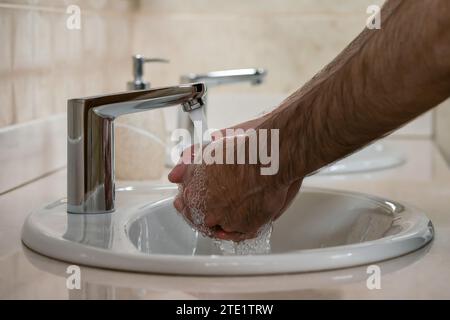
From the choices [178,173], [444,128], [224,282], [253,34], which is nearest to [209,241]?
[178,173]

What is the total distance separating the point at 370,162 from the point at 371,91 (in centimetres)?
61

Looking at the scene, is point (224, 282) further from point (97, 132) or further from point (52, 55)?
point (52, 55)

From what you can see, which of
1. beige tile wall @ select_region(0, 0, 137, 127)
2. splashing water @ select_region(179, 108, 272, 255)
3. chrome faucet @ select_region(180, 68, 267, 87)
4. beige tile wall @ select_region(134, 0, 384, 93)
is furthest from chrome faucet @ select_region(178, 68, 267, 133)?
splashing water @ select_region(179, 108, 272, 255)

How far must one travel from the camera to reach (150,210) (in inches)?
36.1

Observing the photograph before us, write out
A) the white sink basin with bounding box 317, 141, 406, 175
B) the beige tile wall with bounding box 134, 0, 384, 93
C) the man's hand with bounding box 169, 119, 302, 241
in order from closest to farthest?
the man's hand with bounding box 169, 119, 302, 241, the white sink basin with bounding box 317, 141, 406, 175, the beige tile wall with bounding box 134, 0, 384, 93

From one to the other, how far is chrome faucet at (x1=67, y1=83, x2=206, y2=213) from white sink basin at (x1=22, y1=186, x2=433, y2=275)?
0.08 ft

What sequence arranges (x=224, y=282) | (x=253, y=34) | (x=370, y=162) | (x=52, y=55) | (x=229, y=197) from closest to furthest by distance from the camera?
(x=224, y=282) → (x=229, y=197) → (x=52, y=55) → (x=370, y=162) → (x=253, y=34)

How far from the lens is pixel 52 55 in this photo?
1149mm

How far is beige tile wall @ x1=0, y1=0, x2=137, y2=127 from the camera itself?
3.27 feet

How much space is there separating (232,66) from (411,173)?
0.57m

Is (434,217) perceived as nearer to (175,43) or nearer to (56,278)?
(56,278)

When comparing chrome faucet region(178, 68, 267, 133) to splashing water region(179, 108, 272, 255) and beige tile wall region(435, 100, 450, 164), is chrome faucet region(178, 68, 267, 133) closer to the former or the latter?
beige tile wall region(435, 100, 450, 164)

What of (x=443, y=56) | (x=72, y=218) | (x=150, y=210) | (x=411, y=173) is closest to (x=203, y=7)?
(x=411, y=173)

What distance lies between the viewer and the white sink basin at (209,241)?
0.64m
